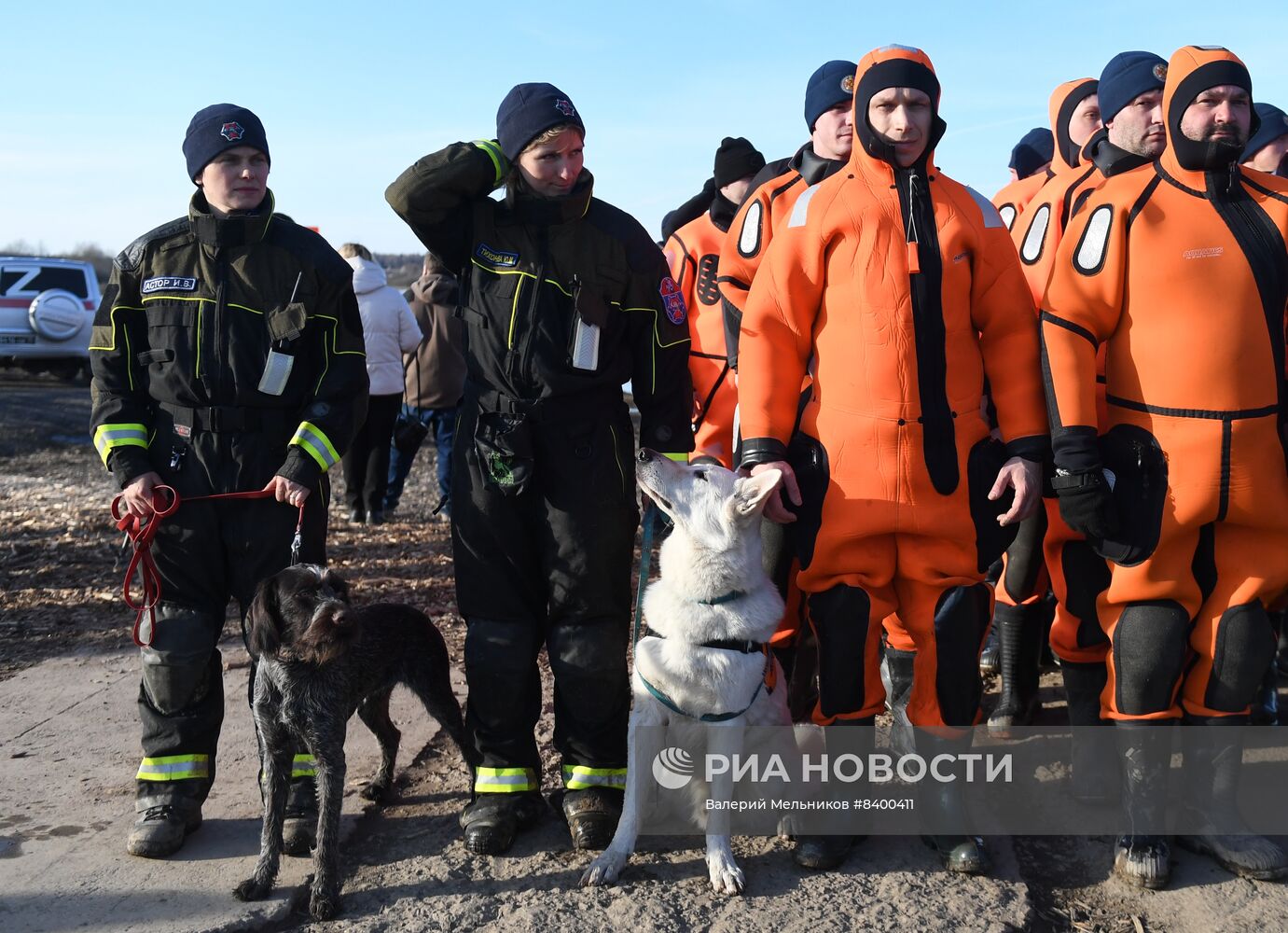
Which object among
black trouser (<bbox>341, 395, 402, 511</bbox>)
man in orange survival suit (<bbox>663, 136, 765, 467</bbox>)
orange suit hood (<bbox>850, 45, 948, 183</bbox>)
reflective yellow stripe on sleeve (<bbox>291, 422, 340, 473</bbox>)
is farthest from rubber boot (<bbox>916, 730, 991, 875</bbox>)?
black trouser (<bbox>341, 395, 402, 511</bbox>)

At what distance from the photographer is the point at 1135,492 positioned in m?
3.62

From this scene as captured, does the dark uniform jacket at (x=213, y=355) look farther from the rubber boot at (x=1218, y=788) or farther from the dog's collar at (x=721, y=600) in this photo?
the rubber boot at (x=1218, y=788)

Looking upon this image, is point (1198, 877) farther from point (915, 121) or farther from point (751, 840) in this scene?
point (915, 121)

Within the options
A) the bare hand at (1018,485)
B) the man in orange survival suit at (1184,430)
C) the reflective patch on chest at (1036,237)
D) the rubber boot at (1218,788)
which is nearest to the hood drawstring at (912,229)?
the man in orange survival suit at (1184,430)

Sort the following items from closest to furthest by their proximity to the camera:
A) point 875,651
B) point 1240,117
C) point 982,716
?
point 1240,117 < point 875,651 < point 982,716

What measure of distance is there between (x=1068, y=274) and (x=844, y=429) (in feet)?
3.05

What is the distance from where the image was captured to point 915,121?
11.7ft

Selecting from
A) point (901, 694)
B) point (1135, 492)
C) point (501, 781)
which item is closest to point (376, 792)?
point (501, 781)

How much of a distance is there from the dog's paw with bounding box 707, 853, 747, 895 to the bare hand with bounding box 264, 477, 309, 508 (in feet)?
6.06

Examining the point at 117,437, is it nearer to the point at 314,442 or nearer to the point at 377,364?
the point at 314,442

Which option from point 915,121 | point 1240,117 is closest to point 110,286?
point 915,121

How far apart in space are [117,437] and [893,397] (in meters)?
2.64

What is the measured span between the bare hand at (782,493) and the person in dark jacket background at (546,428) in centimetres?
45

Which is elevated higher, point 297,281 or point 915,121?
point 915,121
